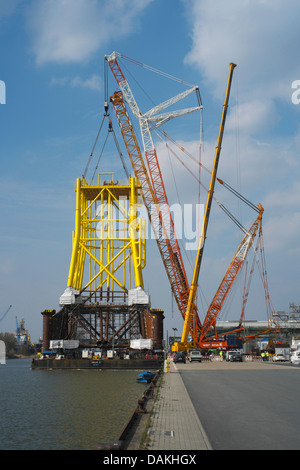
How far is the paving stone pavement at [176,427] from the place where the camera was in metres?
11.5

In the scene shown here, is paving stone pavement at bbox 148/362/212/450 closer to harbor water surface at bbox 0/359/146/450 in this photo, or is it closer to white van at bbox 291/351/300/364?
harbor water surface at bbox 0/359/146/450

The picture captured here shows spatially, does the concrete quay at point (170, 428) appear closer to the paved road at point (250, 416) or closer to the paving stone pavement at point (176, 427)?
the paving stone pavement at point (176, 427)

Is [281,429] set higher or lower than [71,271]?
lower

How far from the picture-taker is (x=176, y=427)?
13.9 metres

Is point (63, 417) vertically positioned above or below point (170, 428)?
below

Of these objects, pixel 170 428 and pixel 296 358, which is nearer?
pixel 170 428

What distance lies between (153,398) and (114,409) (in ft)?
7.50

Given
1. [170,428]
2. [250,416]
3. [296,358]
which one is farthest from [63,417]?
[296,358]

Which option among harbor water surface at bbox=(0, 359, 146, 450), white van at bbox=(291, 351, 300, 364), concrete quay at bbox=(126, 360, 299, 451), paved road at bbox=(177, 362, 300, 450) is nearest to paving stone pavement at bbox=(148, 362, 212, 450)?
concrete quay at bbox=(126, 360, 299, 451)

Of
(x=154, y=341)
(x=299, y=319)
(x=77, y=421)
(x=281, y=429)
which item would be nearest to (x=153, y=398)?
(x=77, y=421)

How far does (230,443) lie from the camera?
11.6 metres

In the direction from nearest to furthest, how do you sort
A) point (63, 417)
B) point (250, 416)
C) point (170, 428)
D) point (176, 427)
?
point (170, 428)
point (176, 427)
point (250, 416)
point (63, 417)

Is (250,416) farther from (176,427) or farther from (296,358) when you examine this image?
(296,358)
